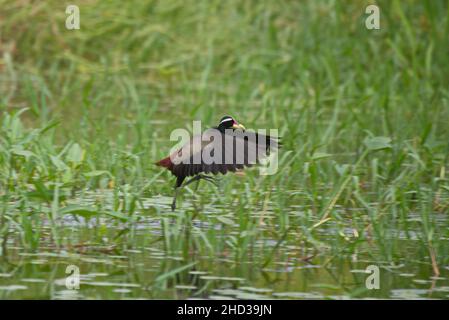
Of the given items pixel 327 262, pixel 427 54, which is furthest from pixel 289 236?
pixel 427 54

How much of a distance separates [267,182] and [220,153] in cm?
76

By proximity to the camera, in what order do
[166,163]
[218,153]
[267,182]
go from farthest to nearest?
[267,182] < [166,163] < [218,153]

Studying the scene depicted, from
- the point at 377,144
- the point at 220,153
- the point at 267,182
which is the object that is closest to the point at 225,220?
the point at 220,153

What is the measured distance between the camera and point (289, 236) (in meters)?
5.25

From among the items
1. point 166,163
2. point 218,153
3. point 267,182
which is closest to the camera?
point 218,153

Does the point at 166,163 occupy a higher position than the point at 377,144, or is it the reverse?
the point at 377,144

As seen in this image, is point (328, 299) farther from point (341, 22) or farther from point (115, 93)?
point (341, 22)

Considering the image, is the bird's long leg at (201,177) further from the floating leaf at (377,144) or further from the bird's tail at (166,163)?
the floating leaf at (377,144)

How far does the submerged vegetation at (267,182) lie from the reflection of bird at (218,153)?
19 cm

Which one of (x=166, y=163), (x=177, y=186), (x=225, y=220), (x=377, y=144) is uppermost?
(x=377, y=144)

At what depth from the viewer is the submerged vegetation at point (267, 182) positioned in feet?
15.5

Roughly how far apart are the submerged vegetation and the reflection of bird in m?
0.19

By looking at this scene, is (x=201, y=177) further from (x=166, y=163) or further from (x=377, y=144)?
(x=377, y=144)

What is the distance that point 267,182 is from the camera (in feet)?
19.4
